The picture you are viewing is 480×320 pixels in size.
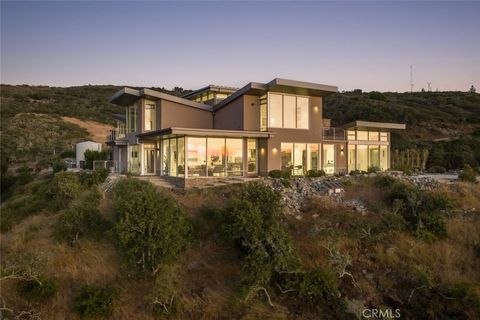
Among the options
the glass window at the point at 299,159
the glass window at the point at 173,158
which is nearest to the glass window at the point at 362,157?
the glass window at the point at 299,159

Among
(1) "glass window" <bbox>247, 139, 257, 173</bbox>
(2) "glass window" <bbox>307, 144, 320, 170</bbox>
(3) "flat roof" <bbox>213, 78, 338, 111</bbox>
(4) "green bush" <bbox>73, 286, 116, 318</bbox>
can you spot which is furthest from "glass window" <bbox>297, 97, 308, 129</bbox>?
(4) "green bush" <bbox>73, 286, 116, 318</bbox>

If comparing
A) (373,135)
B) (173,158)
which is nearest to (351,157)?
(373,135)

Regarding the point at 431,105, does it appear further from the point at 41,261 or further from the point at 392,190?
the point at 41,261

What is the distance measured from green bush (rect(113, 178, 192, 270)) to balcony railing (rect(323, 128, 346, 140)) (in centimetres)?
1411

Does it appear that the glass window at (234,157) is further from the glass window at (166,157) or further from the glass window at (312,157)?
the glass window at (312,157)

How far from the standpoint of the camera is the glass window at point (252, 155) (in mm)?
18750

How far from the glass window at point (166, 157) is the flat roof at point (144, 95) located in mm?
2920

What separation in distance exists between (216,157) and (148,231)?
7.89 meters

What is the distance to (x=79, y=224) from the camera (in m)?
11.7

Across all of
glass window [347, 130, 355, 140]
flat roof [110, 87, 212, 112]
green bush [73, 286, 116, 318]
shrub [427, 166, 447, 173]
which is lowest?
green bush [73, 286, 116, 318]

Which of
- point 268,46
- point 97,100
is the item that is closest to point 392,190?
point 268,46

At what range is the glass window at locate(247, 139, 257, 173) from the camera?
Answer: 18.8m

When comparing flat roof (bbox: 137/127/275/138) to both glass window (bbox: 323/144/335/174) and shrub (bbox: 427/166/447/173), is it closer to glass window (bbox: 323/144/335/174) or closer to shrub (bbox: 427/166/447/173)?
glass window (bbox: 323/144/335/174)

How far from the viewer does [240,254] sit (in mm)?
10617
